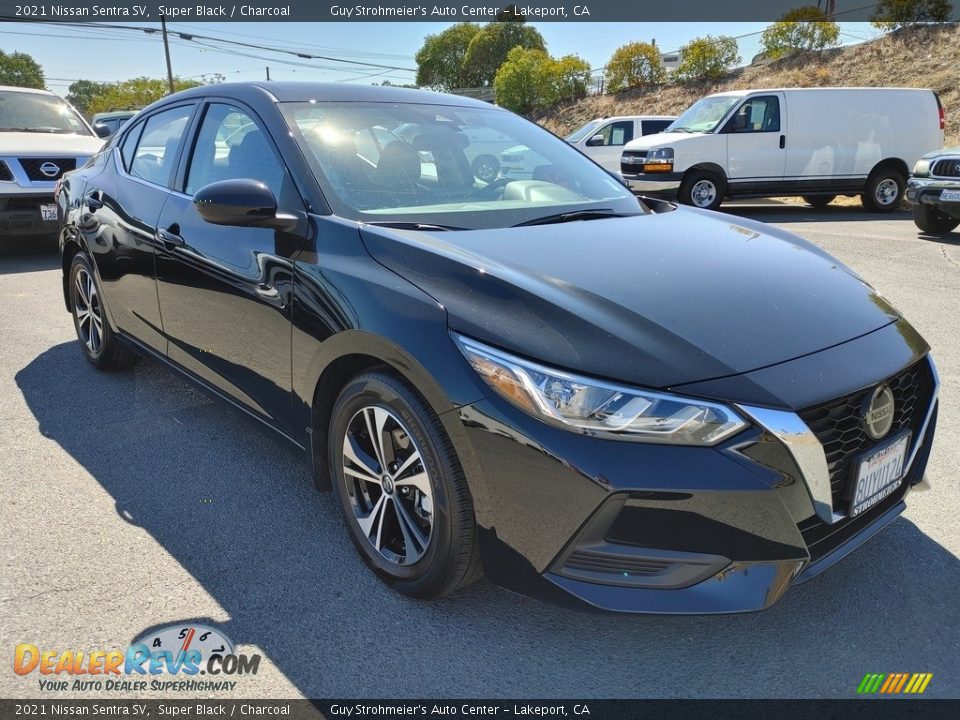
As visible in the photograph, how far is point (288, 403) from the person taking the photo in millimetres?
2777

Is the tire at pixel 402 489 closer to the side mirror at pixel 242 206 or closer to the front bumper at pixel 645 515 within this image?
the front bumper at pixel 645 515

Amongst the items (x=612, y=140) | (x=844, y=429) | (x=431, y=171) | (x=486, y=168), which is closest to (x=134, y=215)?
(x=431, y=171)

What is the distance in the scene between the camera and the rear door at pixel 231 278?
275 centimetres

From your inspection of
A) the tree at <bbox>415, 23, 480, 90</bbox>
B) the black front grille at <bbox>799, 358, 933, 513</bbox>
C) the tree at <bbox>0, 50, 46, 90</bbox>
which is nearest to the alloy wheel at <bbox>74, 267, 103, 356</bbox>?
the black front grille at <bbox>799, 358, 933, 513</bbox>

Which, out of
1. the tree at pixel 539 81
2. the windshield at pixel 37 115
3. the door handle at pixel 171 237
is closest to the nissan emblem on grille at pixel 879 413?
the door handle at pixel 171 237

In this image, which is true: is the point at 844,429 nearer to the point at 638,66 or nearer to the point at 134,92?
the point at 638,66

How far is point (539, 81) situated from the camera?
39.3 metres

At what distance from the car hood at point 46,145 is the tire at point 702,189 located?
881 cm

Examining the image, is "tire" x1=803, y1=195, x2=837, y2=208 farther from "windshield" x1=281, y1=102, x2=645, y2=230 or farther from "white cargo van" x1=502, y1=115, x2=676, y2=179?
"windshield" x1=281, y1=102, x2=645, y2=230

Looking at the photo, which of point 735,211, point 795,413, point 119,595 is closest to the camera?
point 795,413

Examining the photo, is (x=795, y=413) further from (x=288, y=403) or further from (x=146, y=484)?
(x=146, y=484)

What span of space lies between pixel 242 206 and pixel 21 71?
11042cm

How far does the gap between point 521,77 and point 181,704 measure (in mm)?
41198

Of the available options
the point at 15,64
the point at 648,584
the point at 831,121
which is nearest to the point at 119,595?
the point at 648,584
